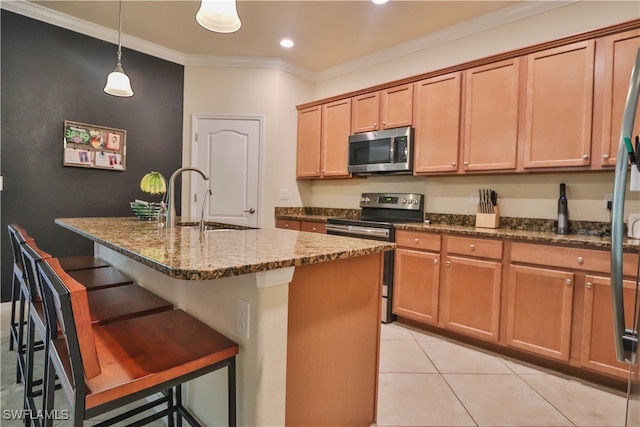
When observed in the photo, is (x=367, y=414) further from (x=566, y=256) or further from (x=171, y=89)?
(x=171, y=89)

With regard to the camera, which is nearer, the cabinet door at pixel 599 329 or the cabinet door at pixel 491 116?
the cabinet door at pixel 599 329

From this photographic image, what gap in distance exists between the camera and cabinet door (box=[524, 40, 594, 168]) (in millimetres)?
2277

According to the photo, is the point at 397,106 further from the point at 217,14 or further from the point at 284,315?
the point at 284,315

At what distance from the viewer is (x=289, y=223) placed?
414cm

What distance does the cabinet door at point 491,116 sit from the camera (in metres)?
2.61

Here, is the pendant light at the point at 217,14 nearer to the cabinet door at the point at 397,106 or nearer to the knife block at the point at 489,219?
the cabinet door at the point at 397,106

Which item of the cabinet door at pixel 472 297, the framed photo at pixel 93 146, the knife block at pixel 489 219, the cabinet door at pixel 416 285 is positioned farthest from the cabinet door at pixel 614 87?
the framed photo at pixel 93 146

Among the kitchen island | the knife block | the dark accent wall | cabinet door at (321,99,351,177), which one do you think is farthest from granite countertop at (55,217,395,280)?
cabinet door at (321,99,351,177)

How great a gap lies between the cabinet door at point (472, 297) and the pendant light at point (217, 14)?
2255 mm

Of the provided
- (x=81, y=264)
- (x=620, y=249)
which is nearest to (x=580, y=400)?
(x=620, y=249)

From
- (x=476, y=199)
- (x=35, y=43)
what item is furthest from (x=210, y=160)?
(x=476, y=199)

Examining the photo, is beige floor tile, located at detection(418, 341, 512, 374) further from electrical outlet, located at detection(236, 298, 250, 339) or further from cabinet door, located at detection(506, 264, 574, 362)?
electrical outlet, located at detection(236, 298, 250, 339)

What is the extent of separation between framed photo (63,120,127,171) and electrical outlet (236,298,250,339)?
3240mm

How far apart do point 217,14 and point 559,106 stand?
2.37 meters
